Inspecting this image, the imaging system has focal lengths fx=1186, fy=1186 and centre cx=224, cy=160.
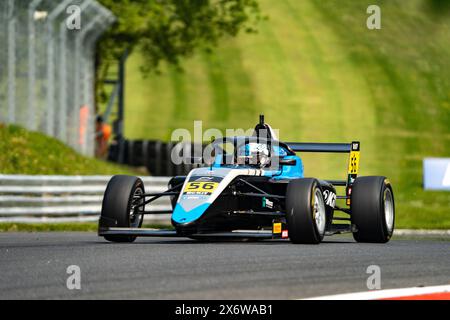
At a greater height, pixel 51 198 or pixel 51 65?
pixel 51 65

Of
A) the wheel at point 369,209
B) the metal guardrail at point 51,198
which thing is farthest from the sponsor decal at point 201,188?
the metal guardrail at point 51,198

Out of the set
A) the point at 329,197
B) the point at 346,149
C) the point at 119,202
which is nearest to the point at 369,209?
the point at 329,197

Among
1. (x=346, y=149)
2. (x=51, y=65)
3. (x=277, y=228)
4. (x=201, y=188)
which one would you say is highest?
(x=51, y=65)

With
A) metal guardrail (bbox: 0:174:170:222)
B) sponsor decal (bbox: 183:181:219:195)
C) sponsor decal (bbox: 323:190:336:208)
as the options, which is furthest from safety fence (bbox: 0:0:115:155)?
sponsor decal (bbox: 183:181:219:195)

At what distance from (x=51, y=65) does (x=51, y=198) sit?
5.37m

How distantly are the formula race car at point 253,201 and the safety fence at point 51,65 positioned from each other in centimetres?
966

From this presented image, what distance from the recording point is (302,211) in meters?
12.4

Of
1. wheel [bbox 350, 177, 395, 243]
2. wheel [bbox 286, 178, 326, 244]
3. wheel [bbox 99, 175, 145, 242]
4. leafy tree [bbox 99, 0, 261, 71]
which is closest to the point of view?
wheel [bbox 286, 178, 326, 244]

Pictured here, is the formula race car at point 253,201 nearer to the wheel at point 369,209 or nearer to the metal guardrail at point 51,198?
the wheel at point 369,209

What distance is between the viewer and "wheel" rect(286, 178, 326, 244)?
1237cm

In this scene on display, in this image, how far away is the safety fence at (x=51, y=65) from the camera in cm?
2266

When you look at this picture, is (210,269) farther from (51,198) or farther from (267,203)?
(51,198)

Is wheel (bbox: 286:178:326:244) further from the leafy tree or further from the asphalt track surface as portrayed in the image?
the leafy tree

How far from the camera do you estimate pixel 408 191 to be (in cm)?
3169
